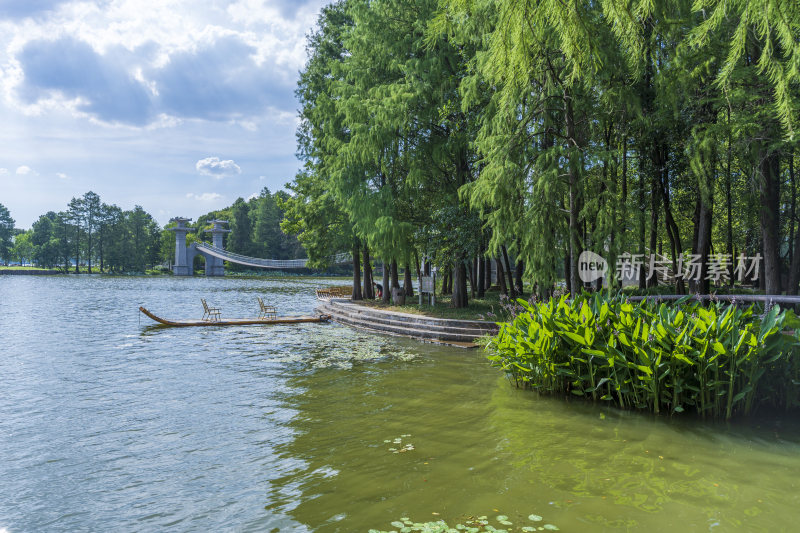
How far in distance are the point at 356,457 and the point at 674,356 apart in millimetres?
4068

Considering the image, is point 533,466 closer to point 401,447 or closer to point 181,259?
point 401,447

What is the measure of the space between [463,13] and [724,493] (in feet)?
15.7

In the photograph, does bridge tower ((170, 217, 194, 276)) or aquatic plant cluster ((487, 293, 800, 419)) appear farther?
bridge tower ((170, 217, 194, 276))

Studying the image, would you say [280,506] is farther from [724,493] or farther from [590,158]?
[590,158]

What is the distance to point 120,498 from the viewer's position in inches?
189

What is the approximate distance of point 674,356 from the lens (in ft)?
20.3

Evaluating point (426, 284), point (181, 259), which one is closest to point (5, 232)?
point (181, 259)

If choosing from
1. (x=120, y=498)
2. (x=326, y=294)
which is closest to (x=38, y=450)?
(x=120, y=498)

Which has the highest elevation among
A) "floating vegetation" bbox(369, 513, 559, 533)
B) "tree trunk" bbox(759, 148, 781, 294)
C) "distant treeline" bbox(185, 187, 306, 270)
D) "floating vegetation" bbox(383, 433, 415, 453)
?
"distant treeline" bbox(185, 187, 306, 270)

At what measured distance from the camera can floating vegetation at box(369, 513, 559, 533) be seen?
381cm

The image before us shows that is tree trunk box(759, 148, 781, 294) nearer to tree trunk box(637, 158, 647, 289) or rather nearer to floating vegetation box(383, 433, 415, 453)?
tree trunk box(637, 158, 647, 289)

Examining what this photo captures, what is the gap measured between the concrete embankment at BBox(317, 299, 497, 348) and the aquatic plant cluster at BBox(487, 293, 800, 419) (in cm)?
622

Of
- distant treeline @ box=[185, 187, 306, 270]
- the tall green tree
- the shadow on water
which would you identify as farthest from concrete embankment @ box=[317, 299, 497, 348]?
the tall green tree

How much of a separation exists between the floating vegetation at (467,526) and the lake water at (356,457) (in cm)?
11
